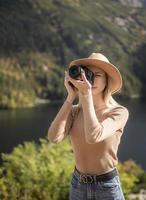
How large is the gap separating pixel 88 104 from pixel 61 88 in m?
137

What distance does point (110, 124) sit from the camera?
11.6ft

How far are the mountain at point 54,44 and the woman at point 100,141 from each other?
412ft

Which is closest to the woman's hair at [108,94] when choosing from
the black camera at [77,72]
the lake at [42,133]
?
the black camera at [77,72]

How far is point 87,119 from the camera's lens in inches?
132

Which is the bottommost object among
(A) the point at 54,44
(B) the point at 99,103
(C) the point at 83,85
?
(B) the point at 99,103

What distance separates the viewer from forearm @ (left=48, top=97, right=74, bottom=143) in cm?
369

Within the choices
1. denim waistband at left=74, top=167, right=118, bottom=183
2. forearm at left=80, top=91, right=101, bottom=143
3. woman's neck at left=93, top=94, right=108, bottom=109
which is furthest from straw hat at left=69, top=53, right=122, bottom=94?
denim waistband at left=74, top=167, right=118, bottom=183

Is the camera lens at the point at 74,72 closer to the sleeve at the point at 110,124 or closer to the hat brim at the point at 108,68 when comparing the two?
the hat brim at the point at 108,68

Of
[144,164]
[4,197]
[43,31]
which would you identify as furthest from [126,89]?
[4,197]

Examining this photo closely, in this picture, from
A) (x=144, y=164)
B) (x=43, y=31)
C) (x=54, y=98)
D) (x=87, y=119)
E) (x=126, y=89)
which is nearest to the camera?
(x=87, y=119)

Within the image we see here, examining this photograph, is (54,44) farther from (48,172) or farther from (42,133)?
(48,172)

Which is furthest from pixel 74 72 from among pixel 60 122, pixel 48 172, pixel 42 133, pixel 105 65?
pixel 42 133

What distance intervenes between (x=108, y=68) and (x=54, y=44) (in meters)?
165

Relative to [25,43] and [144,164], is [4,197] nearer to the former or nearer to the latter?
[144,164]
